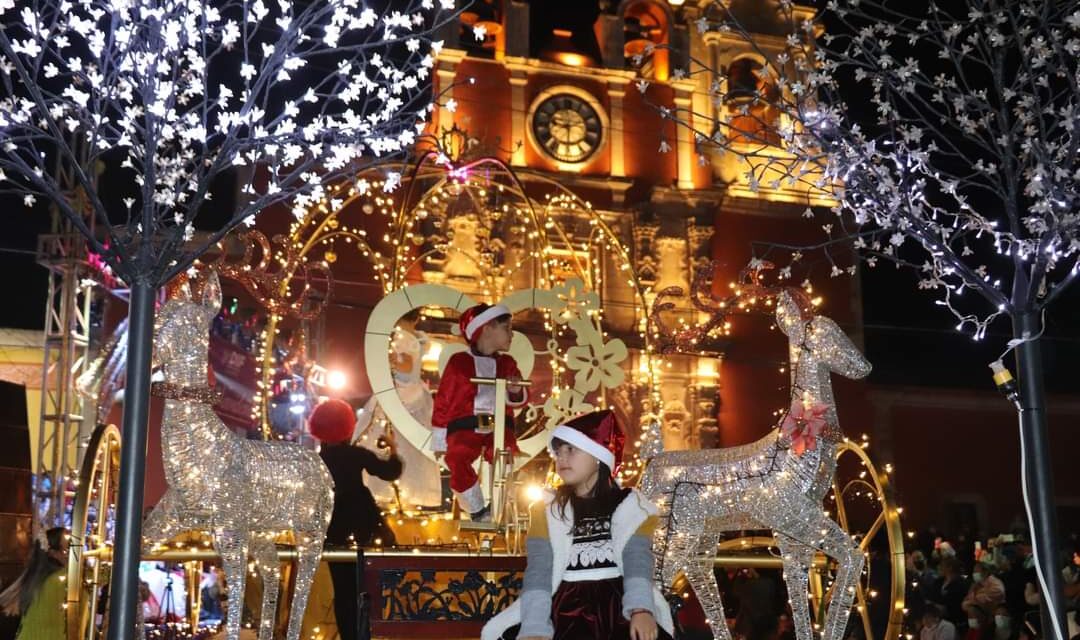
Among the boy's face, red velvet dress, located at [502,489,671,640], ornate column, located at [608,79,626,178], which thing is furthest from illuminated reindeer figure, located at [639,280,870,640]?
ornate column, located at [608,79,626,178]

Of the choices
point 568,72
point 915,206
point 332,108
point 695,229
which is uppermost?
point 568,72

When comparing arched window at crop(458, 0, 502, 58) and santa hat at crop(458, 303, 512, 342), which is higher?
arched window at crop(458, 0, 502, 58)

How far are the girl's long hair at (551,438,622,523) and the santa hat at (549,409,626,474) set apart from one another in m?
0.03

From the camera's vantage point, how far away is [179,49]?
6484 mm

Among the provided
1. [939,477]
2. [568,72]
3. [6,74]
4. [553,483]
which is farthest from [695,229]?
[6,74]

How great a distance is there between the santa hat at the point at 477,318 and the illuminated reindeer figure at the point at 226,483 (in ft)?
4.70

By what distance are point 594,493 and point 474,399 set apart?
2.39 m

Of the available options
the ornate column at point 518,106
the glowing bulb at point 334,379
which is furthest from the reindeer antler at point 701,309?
the ornate column at point 518,106

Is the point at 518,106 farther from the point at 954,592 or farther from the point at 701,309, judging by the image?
the point at 701,309

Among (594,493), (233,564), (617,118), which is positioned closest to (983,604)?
(594,493)

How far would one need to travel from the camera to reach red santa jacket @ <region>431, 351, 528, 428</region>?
709cm

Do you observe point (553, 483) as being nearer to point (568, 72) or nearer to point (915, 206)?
point (915, 206)

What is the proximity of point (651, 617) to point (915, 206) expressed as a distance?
3112 mm

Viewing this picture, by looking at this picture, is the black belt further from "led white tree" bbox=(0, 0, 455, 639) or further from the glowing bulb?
Result: the glowing bulb
